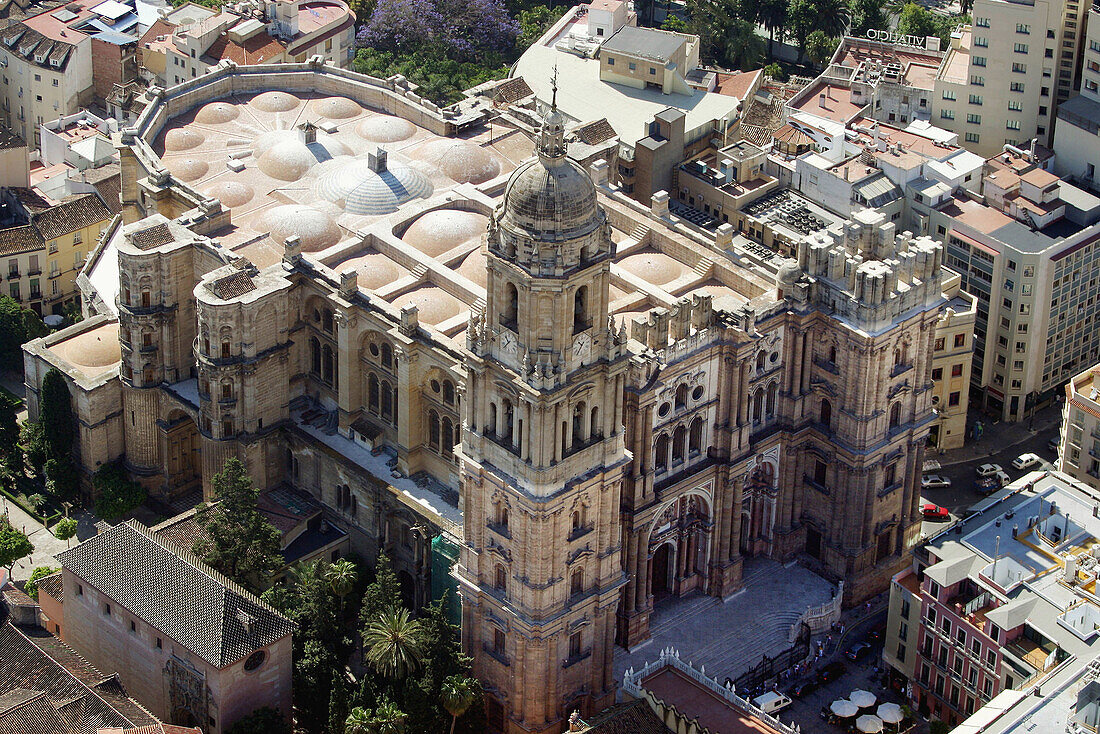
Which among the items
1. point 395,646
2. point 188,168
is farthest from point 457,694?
point 188,168

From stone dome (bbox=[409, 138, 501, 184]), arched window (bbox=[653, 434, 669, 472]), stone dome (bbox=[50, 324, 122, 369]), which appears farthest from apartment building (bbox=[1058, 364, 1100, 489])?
stone dome (bbox=[50, 324, 122, 369])

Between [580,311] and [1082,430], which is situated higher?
[580,311]

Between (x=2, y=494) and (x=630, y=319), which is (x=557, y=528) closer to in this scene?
(x=630, y=319)

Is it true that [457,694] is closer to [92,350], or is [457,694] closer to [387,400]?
[387,400]

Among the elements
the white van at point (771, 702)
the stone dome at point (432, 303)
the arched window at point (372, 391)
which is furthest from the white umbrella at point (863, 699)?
the arched window at point (372, 391)

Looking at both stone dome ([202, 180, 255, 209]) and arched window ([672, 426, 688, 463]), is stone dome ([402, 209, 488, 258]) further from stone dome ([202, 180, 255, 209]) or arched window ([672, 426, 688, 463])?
arched window ([672, 426, 688, 463])

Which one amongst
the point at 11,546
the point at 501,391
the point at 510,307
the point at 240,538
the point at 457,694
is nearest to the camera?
the point at 510,307

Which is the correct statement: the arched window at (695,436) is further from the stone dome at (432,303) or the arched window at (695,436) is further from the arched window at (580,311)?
the arched window at (580,311)
